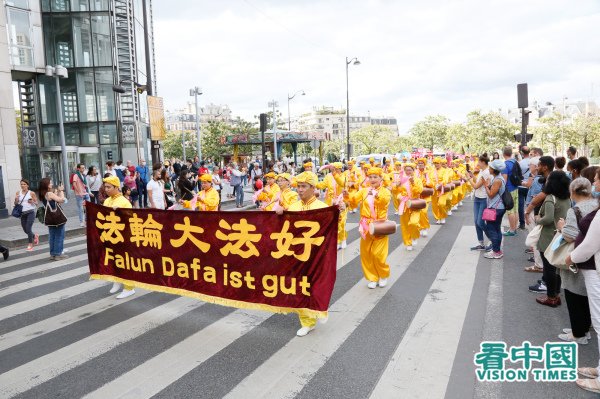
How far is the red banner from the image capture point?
4.46 m

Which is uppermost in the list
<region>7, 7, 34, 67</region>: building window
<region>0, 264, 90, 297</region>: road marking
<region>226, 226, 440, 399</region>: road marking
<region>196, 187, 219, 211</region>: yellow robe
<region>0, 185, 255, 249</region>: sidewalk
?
<region>7, 7, 34, 67</region>: building window

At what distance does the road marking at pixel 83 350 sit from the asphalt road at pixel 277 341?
13mm

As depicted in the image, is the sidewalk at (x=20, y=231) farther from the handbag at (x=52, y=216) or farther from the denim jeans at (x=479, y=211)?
the denim jeans at (x=479, y=211)

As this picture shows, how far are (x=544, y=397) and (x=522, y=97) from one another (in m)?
15.7

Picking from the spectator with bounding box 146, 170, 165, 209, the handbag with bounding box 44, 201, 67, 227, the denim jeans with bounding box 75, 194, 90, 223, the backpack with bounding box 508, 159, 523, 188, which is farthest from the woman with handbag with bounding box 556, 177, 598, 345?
the denim jeans with bounding box 75, 194, 90, 223

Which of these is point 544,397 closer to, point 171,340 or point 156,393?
point 156,393

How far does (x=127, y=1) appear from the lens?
24266 mm

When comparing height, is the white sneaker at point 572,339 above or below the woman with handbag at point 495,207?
below

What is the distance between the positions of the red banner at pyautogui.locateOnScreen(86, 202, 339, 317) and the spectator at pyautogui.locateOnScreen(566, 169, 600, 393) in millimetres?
2113

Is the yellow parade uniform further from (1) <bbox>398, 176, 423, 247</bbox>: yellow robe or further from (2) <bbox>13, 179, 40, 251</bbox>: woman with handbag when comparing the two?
(2) <bbox>13, 179, 40, 251</bbox>: woman with handbag

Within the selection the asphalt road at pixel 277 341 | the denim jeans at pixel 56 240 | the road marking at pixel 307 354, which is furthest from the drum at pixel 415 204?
the denim jeans at pixel 56 240

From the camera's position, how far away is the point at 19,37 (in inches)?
851

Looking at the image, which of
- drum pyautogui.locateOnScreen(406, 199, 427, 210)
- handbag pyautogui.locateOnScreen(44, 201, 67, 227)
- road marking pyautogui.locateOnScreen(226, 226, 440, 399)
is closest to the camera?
road marking pyautogui.locateOnScreen(226, 226, 440, 399)

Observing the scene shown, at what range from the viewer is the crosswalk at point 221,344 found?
3.63 metres
